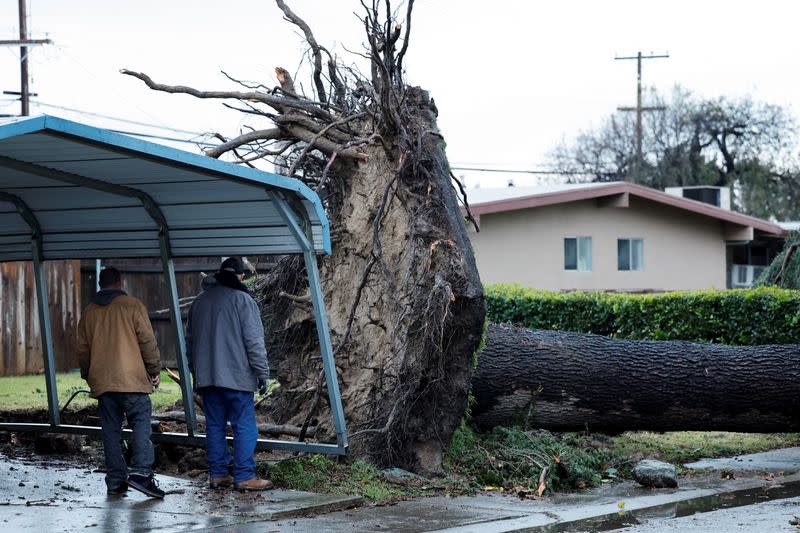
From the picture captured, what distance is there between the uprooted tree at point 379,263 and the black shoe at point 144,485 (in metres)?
1.62

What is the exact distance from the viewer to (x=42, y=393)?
1529 cm

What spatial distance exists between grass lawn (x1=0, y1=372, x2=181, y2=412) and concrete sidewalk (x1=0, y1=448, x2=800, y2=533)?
126 inches

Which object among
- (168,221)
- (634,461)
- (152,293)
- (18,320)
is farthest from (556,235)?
(168,221)

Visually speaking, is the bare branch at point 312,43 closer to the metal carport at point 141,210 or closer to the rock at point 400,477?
the metal carport at point 141,210

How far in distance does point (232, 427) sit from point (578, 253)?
21781 mm

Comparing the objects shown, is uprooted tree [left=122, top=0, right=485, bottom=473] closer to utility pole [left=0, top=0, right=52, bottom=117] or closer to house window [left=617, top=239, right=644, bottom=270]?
house window [left=617, top=239, right=644, bottom=270]

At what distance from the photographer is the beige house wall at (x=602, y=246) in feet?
91.6

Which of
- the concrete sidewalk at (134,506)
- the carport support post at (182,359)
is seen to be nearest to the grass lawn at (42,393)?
the carport support post at (182,359)

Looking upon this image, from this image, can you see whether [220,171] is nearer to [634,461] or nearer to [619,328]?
[634,461]

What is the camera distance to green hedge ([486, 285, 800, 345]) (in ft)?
45.7

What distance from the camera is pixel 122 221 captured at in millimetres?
9484

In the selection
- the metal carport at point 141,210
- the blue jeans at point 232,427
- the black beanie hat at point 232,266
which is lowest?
the blue jeans at point 232,427

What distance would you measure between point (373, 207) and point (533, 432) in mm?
2828

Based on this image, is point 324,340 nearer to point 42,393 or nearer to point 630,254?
point 42,393
